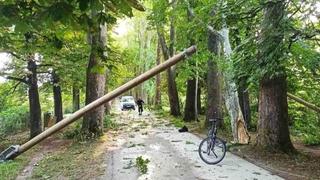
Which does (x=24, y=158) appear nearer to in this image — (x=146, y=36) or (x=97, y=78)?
(x=97, y=78)

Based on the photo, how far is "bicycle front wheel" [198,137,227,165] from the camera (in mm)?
12016

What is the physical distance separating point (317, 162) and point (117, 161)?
6.14 metres

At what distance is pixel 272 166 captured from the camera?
11.8m

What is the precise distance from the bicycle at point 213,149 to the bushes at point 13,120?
1675 centimetres

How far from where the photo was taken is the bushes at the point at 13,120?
85.5ft

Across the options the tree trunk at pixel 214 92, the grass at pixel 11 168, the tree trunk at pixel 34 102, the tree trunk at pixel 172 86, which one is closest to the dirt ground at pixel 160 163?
the grass at pixel 11 168

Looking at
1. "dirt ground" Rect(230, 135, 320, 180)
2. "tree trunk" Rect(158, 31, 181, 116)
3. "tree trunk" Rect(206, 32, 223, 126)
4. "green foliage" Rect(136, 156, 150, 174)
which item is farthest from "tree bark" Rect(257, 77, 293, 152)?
"tree trunk" Rect(158, 31, 181, 116)

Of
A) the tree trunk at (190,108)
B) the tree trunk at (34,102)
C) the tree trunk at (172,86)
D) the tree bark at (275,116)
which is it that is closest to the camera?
the tree bark at (275,116)

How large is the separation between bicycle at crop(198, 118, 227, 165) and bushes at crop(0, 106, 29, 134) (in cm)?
1675

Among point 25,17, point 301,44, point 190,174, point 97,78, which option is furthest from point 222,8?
point 97,78

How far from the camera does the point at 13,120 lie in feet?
91.0

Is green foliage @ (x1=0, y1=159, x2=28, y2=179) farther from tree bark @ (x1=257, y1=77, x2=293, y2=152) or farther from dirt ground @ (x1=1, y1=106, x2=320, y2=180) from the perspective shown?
tree bark @ (x1=257, y1=77, x2=293, y2=152)

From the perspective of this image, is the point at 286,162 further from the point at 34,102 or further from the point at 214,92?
the point at 34,102

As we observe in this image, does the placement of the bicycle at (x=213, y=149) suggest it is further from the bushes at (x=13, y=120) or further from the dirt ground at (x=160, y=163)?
the bushes at (x=13, y=120)
